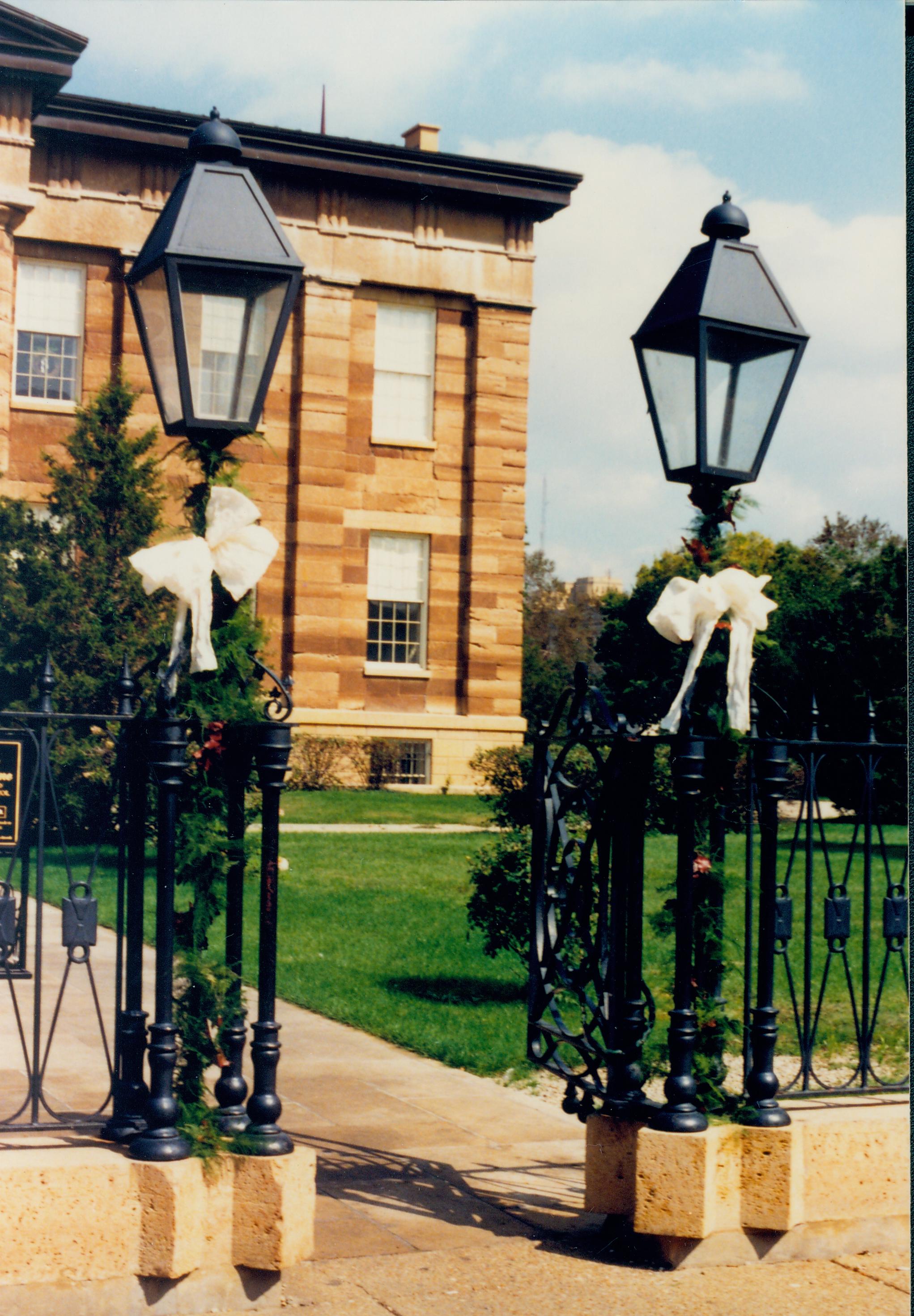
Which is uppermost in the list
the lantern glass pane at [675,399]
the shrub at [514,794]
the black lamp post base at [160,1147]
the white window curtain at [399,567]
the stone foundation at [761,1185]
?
the white window curtain at [399,567]

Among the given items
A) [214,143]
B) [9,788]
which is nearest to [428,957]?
[9,788]

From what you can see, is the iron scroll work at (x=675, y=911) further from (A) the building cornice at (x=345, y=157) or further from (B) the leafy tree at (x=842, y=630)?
(A) the building cornice at (x=345, y=157)

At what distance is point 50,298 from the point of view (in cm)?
2238

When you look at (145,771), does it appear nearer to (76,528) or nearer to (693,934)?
(693,934)

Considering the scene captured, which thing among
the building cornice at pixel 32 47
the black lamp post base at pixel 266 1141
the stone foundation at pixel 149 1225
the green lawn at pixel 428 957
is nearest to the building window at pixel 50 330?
the building cornice at pixel 32 47

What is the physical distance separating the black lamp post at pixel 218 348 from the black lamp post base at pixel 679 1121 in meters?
1.19

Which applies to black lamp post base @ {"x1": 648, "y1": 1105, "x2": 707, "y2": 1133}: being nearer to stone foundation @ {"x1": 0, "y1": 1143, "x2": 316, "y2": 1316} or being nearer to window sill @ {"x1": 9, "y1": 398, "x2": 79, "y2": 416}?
stone foundation @ {"x1": 0, "y1": 1143, "x2": 316, "y2": 1316}

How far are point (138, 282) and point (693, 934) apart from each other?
2851 mm

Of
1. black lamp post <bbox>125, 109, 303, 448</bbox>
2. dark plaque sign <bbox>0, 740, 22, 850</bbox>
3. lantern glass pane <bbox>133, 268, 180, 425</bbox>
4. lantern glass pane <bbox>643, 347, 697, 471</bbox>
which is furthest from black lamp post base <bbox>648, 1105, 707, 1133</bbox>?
dark plaque sign <bbox>0, 740, 22, 850</bbox>

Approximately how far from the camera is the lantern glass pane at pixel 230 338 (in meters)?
4.38

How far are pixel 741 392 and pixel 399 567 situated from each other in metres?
20.8

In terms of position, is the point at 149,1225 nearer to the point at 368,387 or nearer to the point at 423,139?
the point at 368,387

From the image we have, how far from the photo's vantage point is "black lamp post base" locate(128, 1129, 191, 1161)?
13.0 ft

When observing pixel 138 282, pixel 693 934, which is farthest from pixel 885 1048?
pixel 138 282
